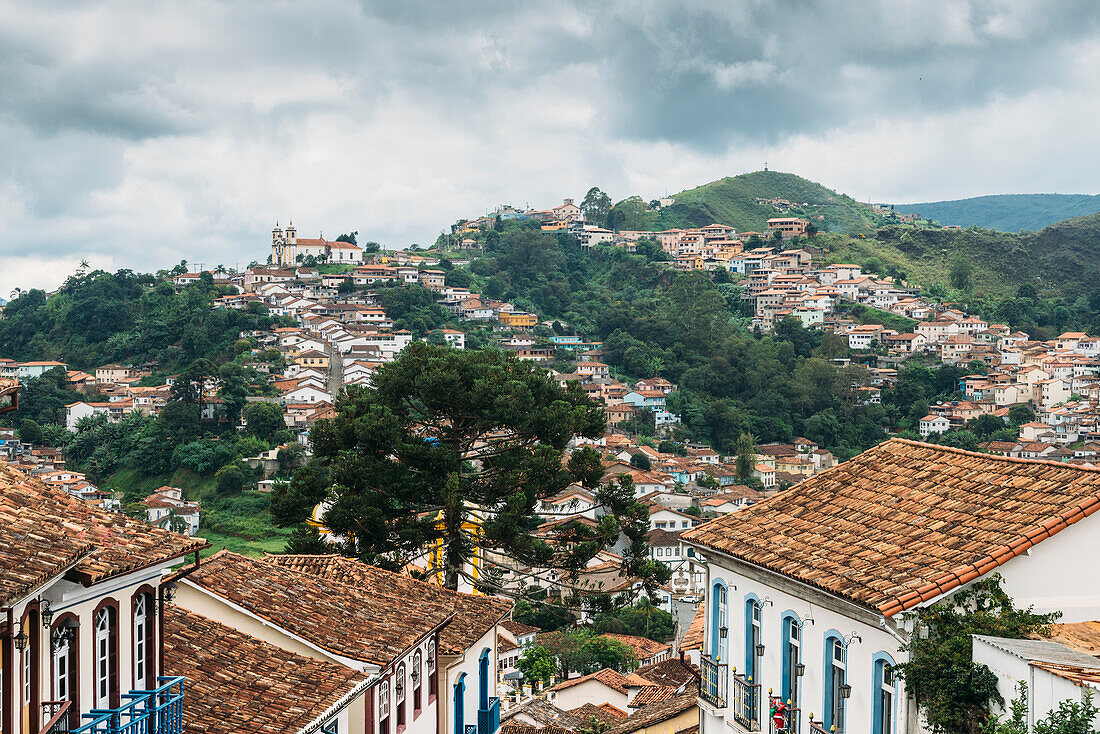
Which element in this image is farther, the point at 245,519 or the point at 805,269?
the point at 805,269

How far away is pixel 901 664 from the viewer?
10.4 meters

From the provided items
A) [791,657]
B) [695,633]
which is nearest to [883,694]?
[791,657]

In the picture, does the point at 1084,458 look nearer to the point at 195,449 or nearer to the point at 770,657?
the point at 195,449

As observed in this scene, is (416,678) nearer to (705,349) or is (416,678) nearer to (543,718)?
(543,718)

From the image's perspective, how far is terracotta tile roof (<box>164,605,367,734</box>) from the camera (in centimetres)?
1016

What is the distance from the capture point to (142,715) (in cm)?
795

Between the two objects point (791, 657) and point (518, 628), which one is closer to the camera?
point (791, 657)

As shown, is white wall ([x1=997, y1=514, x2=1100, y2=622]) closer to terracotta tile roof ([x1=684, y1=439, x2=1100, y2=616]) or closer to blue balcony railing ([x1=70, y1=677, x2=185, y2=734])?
terracotta tile roof ([x1=684, y1=439, x2=1100, y2=616])

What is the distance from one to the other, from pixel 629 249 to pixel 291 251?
156 feet

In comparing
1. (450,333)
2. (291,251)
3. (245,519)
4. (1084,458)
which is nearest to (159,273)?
(291,251)

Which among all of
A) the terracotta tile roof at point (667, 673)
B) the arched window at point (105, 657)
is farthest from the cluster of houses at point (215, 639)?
the terracotta tile roof at point (667, 673)

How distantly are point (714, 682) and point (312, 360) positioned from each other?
99590 millimetres

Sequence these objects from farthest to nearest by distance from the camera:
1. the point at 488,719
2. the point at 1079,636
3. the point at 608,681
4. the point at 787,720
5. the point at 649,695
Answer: the point at 608,681, the point at 649,695, the point at 488,719, the point at 787,720, the point at 1079,636

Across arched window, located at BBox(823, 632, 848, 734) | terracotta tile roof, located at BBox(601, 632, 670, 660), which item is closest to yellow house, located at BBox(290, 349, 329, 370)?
terracotta tile roof, located at BBox(601, 632, 670, 660)
